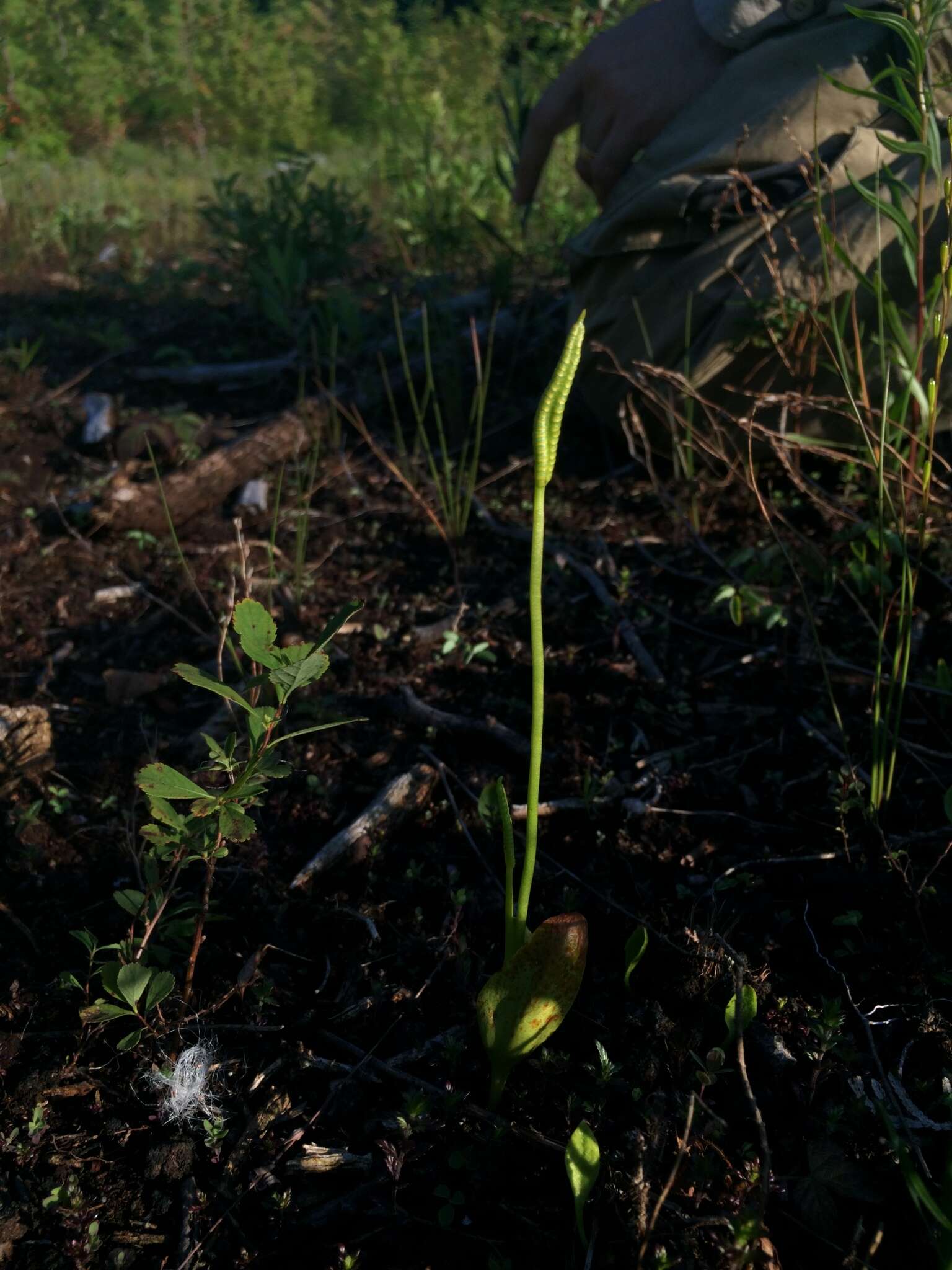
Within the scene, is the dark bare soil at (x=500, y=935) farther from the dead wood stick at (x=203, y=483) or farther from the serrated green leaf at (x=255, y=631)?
the serrated green leaf at (x=255, y=631)

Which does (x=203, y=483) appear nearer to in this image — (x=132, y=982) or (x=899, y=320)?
(x=132, y=982)

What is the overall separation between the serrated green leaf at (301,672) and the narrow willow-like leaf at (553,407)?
34cm

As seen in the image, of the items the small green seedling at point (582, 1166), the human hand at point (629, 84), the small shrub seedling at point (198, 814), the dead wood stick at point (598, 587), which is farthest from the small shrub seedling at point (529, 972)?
the human hand at point (629, 84)

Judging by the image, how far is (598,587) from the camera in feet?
6.87

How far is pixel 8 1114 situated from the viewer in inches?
43.9

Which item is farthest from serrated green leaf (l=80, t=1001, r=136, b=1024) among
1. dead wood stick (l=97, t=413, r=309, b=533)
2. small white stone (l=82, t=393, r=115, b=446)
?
small white stone (l=82, t=393, r=115, b=446)

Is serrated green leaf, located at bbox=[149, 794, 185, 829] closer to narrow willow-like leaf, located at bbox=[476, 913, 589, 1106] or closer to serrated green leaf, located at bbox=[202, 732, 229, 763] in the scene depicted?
serrated green leaf, located at bbox=[202, 732, 229, 763]

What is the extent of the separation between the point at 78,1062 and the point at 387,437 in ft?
6.67

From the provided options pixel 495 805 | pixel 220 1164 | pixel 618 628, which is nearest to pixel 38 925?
pixel 220 1164

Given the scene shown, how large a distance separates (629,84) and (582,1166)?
8.23 ft

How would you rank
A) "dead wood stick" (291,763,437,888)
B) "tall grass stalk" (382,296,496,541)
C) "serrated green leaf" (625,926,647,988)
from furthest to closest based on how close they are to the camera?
1. "tall grass stalk" (382,296,496,541)
2. "dead wood stick" (291,763,437,888)
3. "serrated green leaf" (625,926,647,988)

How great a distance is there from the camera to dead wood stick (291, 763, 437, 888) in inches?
56.9

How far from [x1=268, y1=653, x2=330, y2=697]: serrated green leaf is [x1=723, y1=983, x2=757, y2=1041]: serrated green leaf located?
0.62 meters

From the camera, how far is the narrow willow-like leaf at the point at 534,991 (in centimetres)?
103
